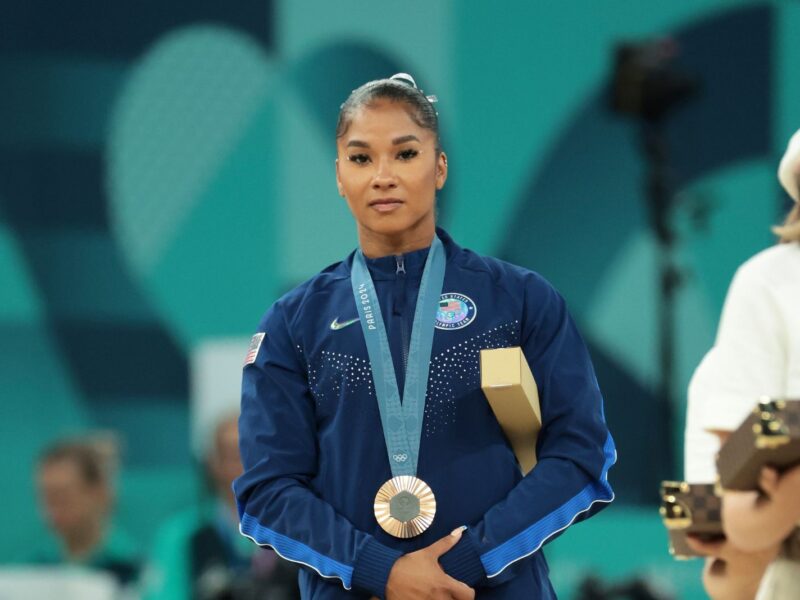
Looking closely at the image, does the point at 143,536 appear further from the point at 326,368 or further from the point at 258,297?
the point at 326,368

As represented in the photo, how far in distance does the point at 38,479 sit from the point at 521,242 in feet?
9.12

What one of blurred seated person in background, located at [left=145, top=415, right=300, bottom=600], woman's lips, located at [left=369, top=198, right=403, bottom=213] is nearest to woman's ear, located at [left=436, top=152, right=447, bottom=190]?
woman's lips, located at [left=369, top=198, right=403, bottom=213]

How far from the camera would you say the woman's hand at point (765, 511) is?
187 cm

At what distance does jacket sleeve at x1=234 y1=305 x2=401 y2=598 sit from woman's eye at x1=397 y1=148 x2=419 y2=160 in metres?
0.39

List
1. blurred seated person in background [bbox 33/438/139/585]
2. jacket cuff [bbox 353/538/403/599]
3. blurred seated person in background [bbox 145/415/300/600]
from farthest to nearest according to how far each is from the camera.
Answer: blurred seated person in background [bbox 33/438/139/585] < blurred seated person in background [bbox 145/415/300/600] < jacket cuff [bbox 353/538/403/599]

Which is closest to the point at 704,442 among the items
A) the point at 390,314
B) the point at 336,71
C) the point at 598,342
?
the point at 390,314

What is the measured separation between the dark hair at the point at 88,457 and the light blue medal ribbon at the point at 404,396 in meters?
4.59

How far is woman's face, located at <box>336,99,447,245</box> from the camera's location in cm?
257

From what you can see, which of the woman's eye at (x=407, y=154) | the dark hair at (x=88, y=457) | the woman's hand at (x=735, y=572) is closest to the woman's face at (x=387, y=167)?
the woman's eye at (x=407, y=154)

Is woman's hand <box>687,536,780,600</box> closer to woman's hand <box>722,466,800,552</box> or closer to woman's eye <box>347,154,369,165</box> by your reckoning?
woman's hand <box>722,466,800,552</box>

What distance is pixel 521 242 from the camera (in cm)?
688

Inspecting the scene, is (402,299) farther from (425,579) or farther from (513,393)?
(425,579)

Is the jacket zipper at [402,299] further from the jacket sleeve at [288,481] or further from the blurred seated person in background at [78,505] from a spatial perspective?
the blurred seated person in background at [78,505]

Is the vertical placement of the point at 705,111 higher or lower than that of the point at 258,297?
higher
